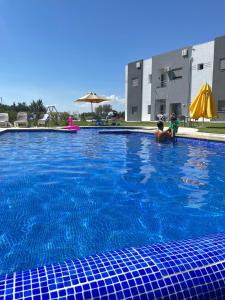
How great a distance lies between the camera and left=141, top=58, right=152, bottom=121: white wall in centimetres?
3412

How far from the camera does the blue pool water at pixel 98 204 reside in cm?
356

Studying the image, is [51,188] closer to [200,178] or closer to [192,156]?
[200,178]

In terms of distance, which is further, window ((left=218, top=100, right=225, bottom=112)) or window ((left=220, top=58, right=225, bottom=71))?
window ((left=218, top=100, right=225, bottom=112))

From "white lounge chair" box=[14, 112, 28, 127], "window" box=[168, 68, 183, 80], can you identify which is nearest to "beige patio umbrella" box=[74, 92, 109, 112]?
"white lounge chair" box=[14, 112, 28, 127]

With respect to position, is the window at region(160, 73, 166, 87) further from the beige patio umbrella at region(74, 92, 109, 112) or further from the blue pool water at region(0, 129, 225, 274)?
the blue pool water at region(0, 129, 225, 274)

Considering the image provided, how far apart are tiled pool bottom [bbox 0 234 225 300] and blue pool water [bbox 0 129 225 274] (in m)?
1.27

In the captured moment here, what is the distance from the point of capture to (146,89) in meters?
34.6

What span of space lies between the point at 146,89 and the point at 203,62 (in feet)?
27.9

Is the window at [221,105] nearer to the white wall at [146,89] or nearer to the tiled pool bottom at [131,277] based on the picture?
the white wall at [146,89]

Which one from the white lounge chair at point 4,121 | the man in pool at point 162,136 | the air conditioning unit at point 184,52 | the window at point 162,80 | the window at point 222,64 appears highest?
the air conditioning unit at point 184,52

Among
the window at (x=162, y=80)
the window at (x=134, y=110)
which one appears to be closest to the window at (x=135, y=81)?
the window at (x=134, y=110)

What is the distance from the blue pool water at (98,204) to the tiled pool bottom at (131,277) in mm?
1274

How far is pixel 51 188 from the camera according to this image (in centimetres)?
590

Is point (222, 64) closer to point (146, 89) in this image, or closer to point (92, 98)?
point (146, 89)
